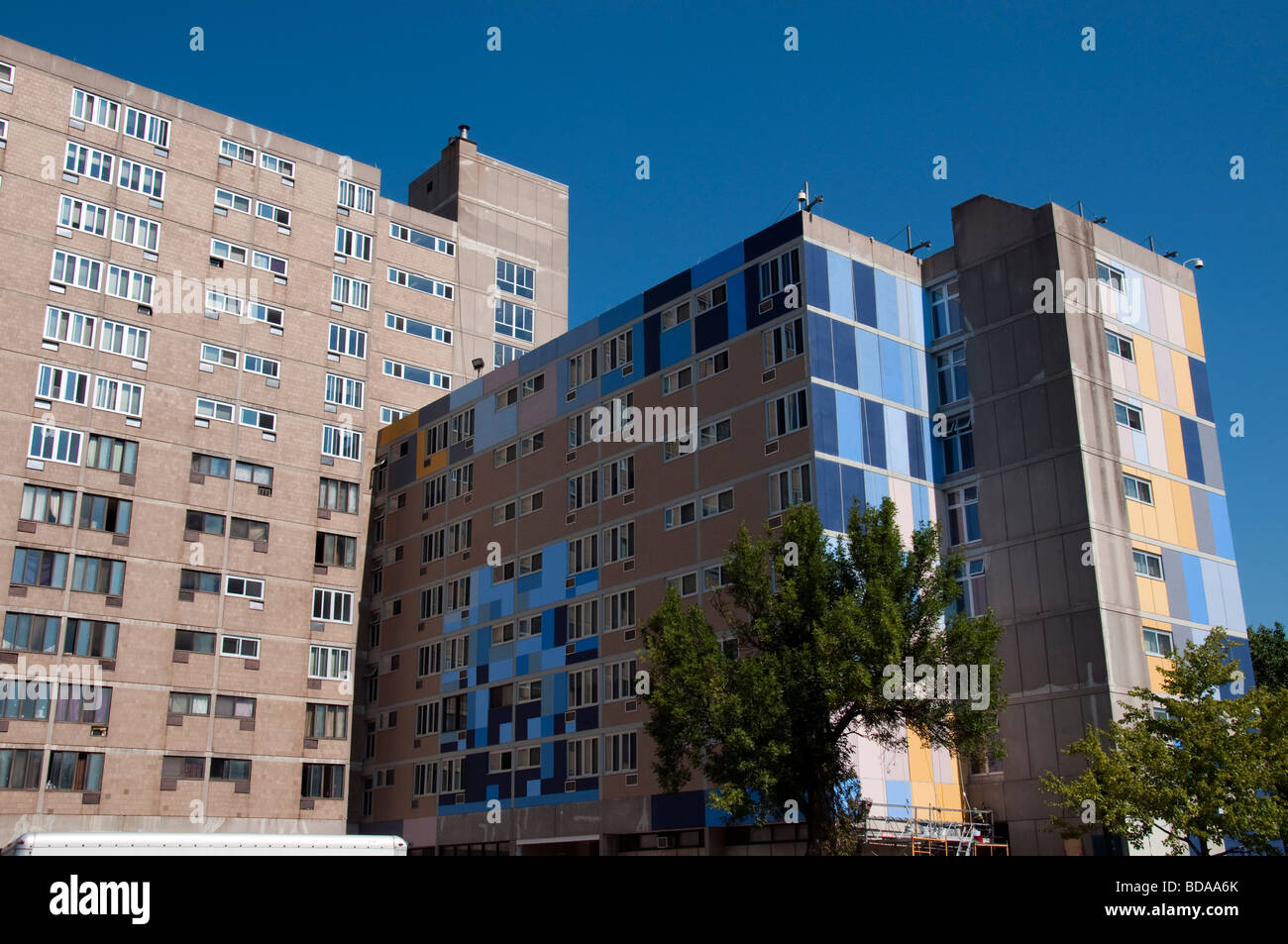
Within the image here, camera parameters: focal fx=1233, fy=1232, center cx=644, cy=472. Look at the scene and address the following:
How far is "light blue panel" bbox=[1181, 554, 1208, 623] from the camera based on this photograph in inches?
2018

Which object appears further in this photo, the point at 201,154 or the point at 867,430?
the point at 201,154

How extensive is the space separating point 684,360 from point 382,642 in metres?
27.0

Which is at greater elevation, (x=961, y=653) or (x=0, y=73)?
(x=0, y=73)

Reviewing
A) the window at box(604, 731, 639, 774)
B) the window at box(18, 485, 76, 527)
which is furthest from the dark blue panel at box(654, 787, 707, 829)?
the window at box(18, 485, 76, 527)

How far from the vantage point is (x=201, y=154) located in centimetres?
6738

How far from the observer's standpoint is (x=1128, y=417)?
52.1 meters

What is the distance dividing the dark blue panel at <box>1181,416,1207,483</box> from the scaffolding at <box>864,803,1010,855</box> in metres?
17.9

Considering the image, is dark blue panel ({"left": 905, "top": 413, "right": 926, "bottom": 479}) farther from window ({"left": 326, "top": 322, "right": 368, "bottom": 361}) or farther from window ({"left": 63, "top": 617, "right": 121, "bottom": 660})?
window ({"left": 63, "top": 617, "right": 121, "bottom": 660})

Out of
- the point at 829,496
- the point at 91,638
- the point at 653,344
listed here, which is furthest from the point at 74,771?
the point at 829,496
